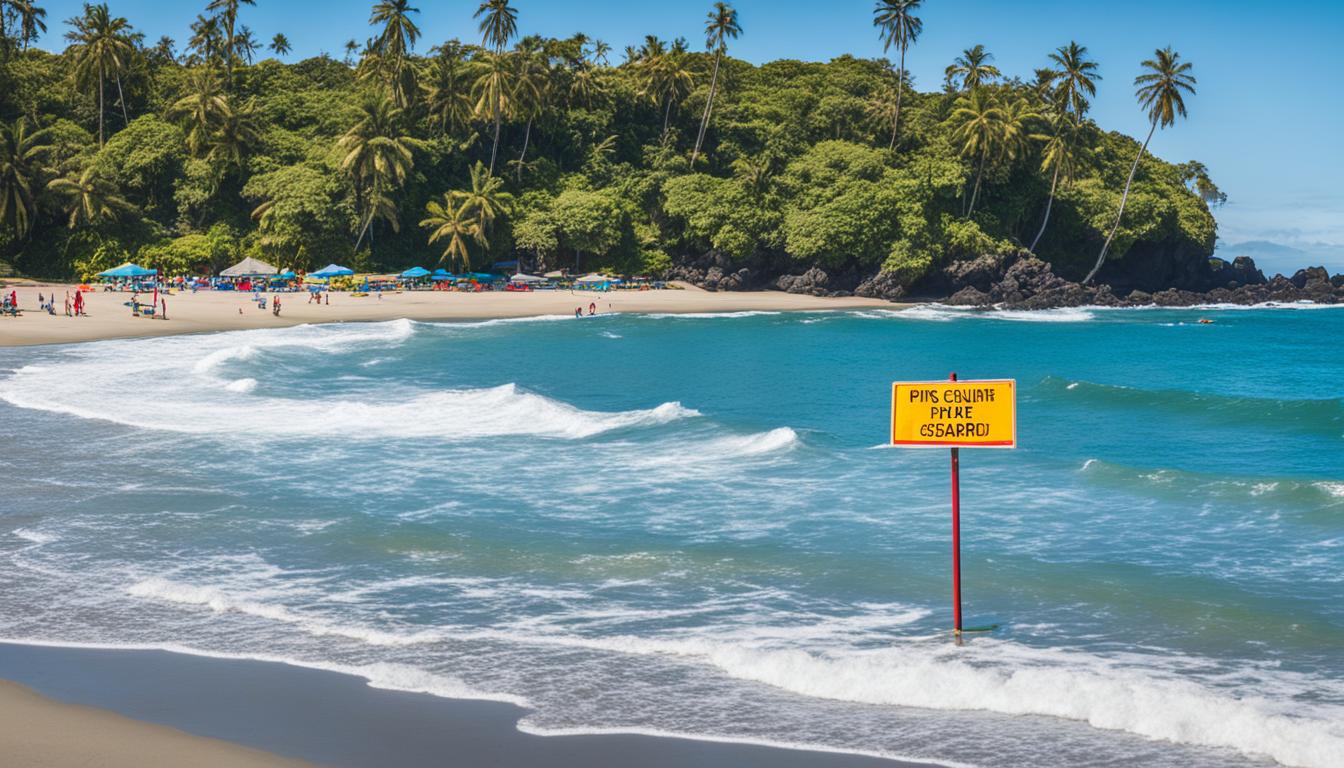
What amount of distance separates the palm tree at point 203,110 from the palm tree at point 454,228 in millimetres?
14989

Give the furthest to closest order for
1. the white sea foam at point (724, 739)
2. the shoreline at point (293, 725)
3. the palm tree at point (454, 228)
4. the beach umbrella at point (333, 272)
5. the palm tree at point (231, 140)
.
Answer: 1. the palm tree at point (231, 140)
2. the palm tree at point (454, 228)
3. the beach umbrella at point (333, 272)
4. the white sea foam at point (724, 739)
5. the shoreline at point (293, 725)

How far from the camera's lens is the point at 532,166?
79.9 meters

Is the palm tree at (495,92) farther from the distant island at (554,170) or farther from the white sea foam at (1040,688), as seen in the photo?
the white sea foam at (1040,688)

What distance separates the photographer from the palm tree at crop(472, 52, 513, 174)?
74.1 meters

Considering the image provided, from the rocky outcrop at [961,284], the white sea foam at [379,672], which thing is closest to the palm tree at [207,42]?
the rocky outcrop at [961,284]

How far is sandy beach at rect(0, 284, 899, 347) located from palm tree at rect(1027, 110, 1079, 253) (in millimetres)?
17463

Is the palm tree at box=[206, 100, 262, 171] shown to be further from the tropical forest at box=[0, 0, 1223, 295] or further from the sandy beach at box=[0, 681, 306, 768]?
the sandy beach at box=[0, 681, 306, 768]

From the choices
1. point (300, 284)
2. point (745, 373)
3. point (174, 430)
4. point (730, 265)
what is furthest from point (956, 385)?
point (730, 265)

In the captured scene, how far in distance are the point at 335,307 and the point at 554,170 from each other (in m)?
27.0

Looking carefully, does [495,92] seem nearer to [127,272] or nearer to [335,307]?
[335,307]

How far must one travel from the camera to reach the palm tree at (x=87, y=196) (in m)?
65.1

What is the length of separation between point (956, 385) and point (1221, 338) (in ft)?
172

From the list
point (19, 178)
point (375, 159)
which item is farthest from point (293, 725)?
point (19, 178)

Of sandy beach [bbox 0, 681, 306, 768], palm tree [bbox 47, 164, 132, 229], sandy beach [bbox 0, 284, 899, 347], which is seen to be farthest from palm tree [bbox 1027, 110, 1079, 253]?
sandy beach [bbox 0, 681, 306, 768]
